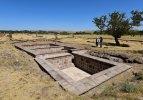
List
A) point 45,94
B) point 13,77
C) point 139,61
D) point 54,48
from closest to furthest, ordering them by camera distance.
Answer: point 45,94 < point 13,77 < point 139,61 < point 54,48

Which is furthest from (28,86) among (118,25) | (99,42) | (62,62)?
(118,25)

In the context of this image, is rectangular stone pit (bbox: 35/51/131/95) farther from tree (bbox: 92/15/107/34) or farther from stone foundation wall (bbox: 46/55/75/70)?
tree (bbox: 92/15/107/34)

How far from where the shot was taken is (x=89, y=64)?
16750 millimetres

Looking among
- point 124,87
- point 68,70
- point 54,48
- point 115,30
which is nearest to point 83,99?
point 124,87

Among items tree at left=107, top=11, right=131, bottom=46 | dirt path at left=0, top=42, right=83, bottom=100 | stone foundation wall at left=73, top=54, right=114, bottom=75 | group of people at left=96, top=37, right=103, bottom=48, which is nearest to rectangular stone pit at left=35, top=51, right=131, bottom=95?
stone foundation wall at left=73, top=54, right=114, bottom=75

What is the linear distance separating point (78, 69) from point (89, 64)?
71.0 inches

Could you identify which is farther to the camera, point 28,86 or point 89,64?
point 89,64

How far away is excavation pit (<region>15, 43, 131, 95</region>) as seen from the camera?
29.8ft

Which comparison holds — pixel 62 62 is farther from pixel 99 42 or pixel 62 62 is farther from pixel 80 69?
pixel 99 42

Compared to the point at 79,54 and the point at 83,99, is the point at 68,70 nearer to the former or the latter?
the point at 79,54

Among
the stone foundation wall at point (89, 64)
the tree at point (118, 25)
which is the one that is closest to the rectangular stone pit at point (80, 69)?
the stone foundation wall at point (89, 64)

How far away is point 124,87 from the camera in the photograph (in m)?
8.41

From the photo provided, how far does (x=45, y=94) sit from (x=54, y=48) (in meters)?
15.3

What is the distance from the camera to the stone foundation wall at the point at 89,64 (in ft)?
48.5
